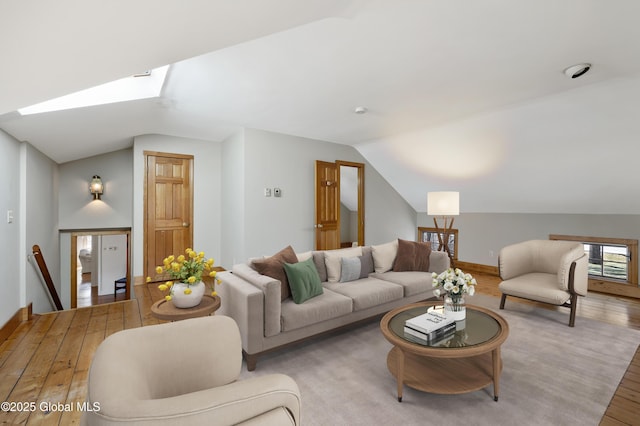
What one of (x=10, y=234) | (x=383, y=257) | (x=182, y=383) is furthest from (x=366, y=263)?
(x=10, y=234)

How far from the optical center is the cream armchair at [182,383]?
818mm

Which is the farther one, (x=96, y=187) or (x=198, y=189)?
(x=198, y=189)

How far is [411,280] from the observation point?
3469 mm

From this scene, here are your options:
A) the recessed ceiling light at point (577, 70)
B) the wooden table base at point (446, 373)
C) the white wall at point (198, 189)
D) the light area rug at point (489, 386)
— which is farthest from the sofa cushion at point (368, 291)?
the white wall at point (198, 189)

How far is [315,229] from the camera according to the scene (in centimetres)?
530

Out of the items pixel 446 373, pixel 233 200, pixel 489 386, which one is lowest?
pixel 489 386

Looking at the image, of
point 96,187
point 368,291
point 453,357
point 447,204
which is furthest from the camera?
point 96,187

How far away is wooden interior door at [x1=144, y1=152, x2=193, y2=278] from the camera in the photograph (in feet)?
16.0

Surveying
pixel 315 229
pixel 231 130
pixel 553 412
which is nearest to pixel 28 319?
pixel 231 130

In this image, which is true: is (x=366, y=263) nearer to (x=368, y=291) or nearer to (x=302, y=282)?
(x=368, y=291)

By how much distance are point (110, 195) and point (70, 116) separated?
2.88m

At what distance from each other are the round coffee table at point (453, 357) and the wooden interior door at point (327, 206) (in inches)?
119

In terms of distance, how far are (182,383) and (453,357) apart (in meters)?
1.55

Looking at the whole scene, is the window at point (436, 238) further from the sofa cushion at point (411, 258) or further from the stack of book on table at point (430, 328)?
the stack of book on table at point (430, 328)
